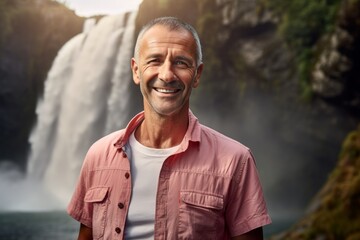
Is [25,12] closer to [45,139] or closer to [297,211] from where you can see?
[45,139]

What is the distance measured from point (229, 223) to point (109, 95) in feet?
75.2

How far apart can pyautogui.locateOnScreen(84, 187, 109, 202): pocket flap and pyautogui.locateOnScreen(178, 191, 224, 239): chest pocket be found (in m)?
0.25

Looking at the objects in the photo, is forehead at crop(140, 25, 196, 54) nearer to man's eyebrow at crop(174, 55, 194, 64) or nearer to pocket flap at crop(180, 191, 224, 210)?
man's eyebrow at crop(174, 55, 194, 64)

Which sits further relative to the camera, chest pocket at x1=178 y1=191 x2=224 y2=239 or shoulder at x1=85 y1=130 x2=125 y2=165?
shoulder at x1=85 y1=130 x2=125 y2=165

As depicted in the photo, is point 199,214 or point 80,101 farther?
point 80,101

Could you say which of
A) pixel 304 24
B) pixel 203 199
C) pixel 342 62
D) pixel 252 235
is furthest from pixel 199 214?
pixel 304 24

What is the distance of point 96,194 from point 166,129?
30 cm

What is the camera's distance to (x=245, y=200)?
1.69 metres

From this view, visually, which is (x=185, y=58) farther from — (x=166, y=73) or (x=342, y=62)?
(x=342, y=62)

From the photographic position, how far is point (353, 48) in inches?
596

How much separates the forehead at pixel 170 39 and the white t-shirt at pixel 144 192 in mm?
317

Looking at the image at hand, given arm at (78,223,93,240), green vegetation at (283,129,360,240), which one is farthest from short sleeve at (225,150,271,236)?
green vegetation at (283,129,360,240)

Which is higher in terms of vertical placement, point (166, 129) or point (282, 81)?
point (282, 81)

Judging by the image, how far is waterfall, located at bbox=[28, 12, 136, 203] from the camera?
23844 millimetres
